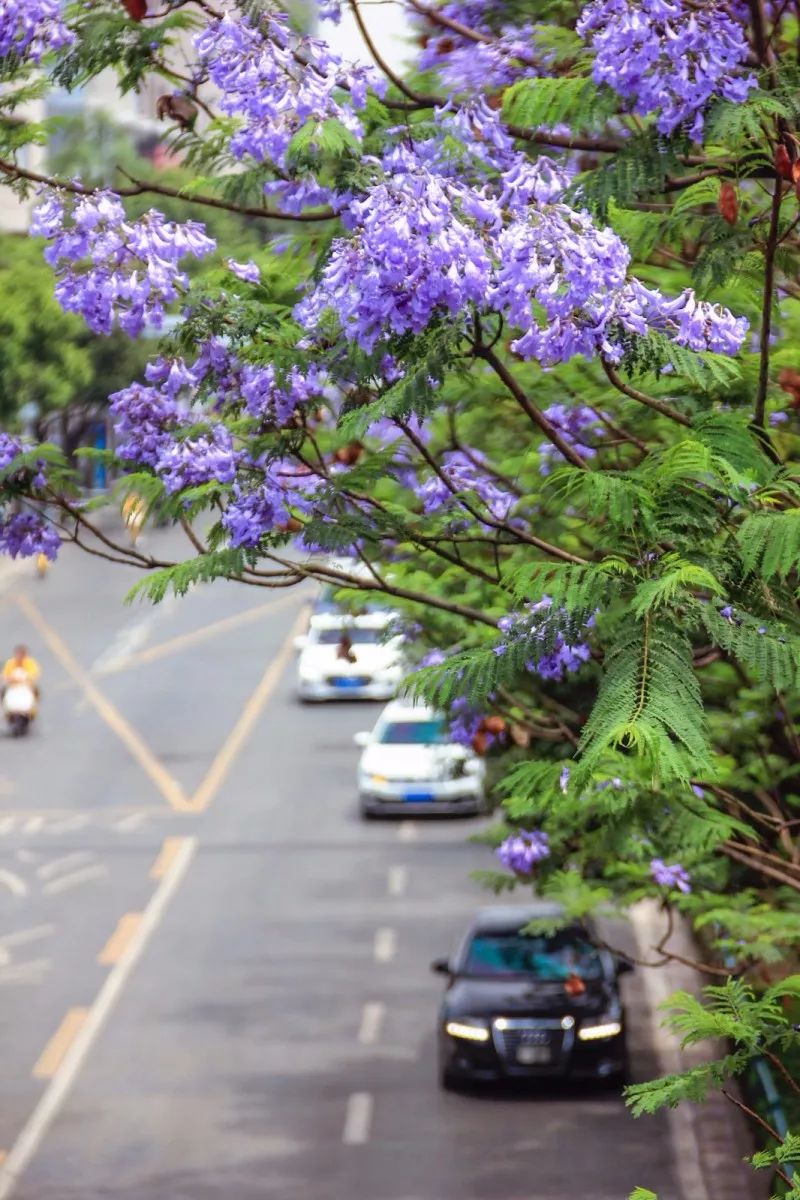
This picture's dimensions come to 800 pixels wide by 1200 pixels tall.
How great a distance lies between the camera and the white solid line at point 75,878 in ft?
97.0

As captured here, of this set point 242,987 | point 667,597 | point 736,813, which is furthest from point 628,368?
point 242,987

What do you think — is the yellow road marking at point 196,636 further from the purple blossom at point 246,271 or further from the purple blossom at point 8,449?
the purple blossom at point 246,271

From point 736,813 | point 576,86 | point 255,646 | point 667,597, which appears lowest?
point 255,646

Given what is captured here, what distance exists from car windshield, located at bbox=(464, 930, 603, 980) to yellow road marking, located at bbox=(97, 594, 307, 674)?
28839 millimetres

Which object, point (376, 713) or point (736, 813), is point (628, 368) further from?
point (376, 713)

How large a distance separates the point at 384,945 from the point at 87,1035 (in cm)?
519

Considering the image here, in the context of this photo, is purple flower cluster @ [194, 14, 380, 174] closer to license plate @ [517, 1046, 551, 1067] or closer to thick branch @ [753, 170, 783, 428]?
thick branch @ [753, 170, 783, 428]

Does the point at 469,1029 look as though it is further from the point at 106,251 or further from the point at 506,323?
the point at 106,251

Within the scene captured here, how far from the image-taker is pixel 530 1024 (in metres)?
20.2

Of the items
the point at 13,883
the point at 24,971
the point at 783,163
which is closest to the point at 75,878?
the point at 13,883

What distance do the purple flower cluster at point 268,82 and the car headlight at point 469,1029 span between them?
1298 cm

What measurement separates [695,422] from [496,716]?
476cm

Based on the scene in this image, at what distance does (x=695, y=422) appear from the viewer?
26.8 feet

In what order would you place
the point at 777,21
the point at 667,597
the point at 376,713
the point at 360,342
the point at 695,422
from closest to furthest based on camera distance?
the point at 667,597 → the point at 360,342 → the point at 695,422 → the point at 777,21 → the point at 376,713
